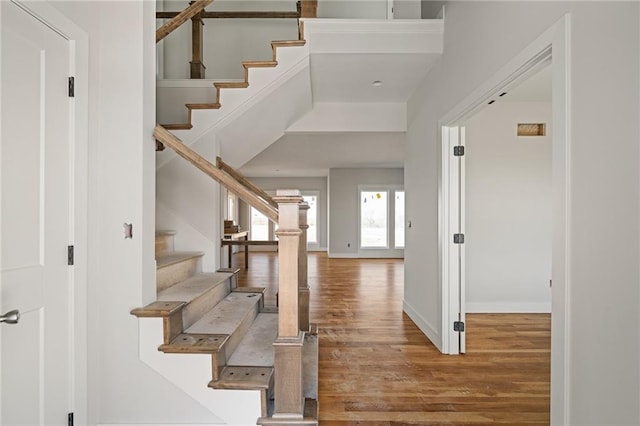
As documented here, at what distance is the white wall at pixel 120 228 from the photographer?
1.96 metres

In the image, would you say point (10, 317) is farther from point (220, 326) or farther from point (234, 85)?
point (234, 85)

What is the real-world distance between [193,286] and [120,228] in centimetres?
89

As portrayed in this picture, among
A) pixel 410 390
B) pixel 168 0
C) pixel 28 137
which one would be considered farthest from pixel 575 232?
pixel 168 0

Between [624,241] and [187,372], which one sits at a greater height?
[624,241]

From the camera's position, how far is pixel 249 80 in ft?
11.2

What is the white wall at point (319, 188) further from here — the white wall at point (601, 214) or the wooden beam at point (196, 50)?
the white wall at point (601, 214)

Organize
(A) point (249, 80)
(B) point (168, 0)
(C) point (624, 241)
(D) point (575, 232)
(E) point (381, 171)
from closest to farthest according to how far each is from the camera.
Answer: (C) point (624, 241) < (D) point (575, 232) < (A) point (249, 80) < (B) point (168, 0) < (E) point (381, 171)

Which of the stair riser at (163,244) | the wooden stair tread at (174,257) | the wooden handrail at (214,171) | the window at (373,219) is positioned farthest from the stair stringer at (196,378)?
the window at (373,219)

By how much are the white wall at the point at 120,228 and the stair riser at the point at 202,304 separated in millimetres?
328

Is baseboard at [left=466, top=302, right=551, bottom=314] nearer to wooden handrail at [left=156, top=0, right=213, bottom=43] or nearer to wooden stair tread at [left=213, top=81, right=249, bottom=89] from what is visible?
wooden stair tread at [left=213, top=81, right=249, bottom=89]

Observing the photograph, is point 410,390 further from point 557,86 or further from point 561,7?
point 561,7

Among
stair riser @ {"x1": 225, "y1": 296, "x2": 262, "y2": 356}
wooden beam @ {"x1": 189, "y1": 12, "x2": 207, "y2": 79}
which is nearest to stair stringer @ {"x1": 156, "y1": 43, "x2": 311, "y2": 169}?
wooden beam @ {"x1": 189, "y1": 12, "x2": 207, "y2": 79}

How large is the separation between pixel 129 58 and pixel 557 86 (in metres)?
2.17

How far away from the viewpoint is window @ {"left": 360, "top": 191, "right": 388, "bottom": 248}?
10547mm
